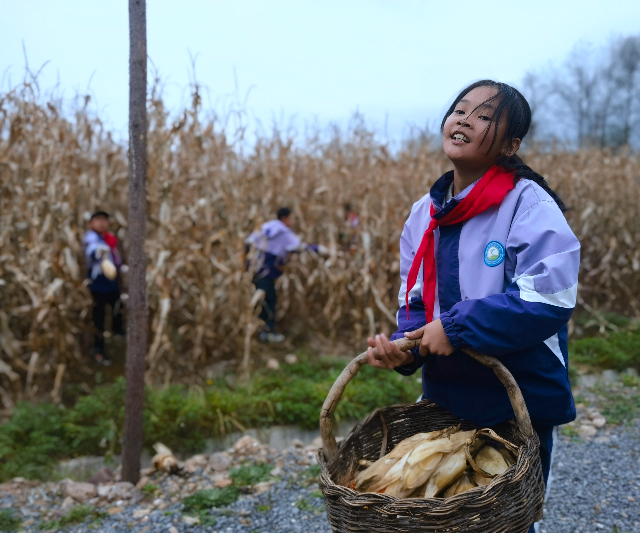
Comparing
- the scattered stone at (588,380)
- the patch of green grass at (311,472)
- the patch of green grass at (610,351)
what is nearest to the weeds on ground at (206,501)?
the patch of green grass at (311,472)

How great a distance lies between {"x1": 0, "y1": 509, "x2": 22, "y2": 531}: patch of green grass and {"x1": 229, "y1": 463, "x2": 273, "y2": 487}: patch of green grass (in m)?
1.13

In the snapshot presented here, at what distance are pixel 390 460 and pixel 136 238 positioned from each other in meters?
2.14

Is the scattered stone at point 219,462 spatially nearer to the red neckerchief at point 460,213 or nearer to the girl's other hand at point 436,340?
the red neckerchief at point 460,213

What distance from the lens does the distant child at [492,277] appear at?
1380mm

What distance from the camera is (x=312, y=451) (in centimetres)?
371

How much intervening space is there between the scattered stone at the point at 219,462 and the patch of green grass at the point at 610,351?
379cm

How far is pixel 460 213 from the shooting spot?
1.55 meters

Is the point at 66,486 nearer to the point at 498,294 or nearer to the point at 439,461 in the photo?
the point at 439,461

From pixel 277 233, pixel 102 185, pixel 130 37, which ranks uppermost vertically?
pixel 130 37

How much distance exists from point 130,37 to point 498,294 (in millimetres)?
2593

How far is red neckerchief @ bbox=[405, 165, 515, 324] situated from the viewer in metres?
1.53

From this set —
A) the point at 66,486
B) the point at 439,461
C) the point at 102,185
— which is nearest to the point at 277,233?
the point at 102,185

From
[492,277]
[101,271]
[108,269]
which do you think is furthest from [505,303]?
[101,271]

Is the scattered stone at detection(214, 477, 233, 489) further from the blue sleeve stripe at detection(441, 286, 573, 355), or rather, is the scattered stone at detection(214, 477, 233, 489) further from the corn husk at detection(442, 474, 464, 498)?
the blue sleeve stripe at detection(441, 286, 573, 355)
